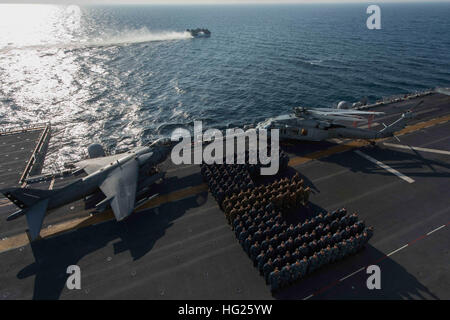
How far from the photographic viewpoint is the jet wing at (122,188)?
67.5ft

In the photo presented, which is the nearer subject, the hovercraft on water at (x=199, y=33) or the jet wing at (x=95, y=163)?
the jet wing at (x=95, y=163)

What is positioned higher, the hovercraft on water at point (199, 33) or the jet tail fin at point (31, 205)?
the hovercraft on water at point (199, 33)

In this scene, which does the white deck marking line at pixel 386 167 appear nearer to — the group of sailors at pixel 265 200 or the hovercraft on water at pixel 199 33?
the group of sailors at pixel 265 200

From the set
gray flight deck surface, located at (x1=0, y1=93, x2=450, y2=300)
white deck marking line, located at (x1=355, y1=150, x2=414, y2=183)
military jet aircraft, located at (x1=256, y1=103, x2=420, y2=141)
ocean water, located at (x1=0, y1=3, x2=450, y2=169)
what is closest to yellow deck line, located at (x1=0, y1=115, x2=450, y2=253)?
gray flight deck surface, located at (x1=0, y1=93, x2=450, y2=300)

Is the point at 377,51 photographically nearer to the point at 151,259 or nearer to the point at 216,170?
the point at 216,170

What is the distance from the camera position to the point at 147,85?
74.8m

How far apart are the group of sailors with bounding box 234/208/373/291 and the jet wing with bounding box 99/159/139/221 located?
9098mm

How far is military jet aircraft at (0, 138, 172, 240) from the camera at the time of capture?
63.3ft

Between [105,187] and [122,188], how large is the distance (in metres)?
1.73

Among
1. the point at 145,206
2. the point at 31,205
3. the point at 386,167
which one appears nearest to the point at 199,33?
the point at 386,167

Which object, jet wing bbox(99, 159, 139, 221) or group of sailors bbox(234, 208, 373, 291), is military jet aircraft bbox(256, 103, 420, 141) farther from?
jet wing bbox(99, 159, 139, 221)

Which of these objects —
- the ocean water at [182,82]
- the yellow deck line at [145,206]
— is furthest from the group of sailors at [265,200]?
the ocean water at [182,82]

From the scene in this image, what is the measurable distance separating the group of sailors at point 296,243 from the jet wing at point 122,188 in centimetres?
910

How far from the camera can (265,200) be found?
837 inches
